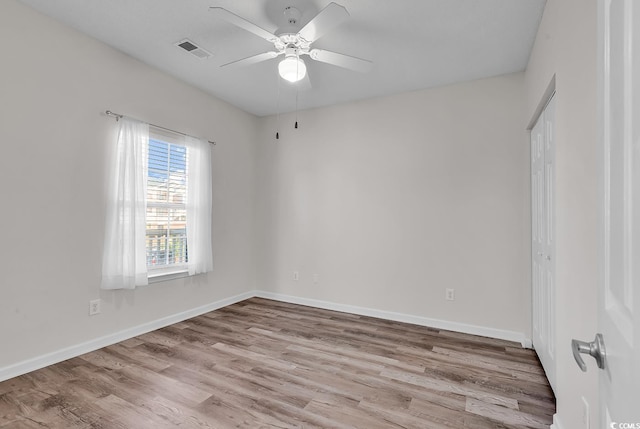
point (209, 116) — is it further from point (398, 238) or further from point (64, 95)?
point (398, 238)

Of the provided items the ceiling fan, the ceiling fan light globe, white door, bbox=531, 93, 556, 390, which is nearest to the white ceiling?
the ceiling fan

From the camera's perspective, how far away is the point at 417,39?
261 cm

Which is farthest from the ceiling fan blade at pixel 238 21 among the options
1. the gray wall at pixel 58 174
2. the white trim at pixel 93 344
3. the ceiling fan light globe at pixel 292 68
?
the white trim at pixel 93 344

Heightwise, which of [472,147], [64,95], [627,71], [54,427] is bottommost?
[54,427]

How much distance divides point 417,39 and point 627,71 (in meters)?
2.42

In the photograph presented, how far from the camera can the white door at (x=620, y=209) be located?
0.52 m

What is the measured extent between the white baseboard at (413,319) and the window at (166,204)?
157 centimetres

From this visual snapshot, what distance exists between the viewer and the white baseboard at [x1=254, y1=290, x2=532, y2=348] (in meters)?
3.10

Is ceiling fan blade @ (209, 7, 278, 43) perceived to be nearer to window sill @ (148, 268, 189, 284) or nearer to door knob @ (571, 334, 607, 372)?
door knob @ (571, 334, 607, 372)

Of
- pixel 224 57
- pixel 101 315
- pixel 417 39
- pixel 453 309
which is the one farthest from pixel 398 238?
pixel 101 315

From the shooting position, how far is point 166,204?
11.4 ft

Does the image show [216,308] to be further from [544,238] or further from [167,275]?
[544,238]

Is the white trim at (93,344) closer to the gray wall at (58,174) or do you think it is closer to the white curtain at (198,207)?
the gray wall at (58,174)

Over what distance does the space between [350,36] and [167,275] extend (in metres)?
3.09
